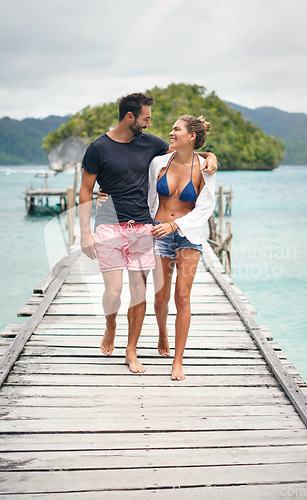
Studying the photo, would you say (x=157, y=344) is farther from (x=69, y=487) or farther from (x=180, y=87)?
(x=180, y=87)

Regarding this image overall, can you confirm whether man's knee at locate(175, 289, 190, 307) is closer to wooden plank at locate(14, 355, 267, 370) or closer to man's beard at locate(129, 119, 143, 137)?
wooden plank at locate(14, 355, 267, 370)

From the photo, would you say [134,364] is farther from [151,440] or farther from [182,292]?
[151,440]

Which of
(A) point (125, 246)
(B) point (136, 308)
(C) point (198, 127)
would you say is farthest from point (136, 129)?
(B) point (136, 308)

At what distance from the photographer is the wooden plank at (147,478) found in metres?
2.51

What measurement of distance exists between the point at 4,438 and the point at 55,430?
0.99ft

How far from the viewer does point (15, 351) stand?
4.16 m

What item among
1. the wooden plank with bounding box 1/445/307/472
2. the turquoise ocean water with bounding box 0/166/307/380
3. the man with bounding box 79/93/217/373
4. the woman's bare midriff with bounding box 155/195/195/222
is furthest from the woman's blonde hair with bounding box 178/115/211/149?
the turquoise ocean water with bounding box 0/166/307/380

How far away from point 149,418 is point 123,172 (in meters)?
1.76

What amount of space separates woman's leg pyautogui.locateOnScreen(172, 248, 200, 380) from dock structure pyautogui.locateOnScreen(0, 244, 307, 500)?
0.48 ft

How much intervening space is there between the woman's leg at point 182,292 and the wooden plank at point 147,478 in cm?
113

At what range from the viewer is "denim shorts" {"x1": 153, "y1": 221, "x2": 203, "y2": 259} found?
3718 millimetres

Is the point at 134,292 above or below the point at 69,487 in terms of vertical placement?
above

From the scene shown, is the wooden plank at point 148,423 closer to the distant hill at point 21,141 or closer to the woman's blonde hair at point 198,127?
the woman's blonde hair at point 198,127

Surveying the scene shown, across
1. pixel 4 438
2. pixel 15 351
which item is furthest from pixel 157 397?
pixel 15 351
